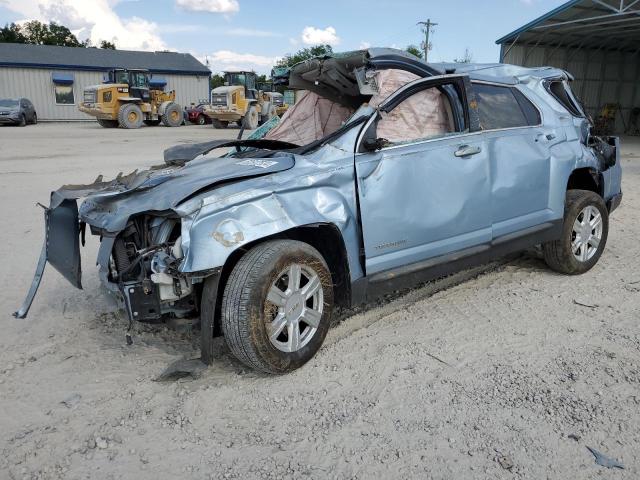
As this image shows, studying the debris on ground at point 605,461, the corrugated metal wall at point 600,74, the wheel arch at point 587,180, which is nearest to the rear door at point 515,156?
the wheel arch at point 587,180

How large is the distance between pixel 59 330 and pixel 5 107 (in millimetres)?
28939

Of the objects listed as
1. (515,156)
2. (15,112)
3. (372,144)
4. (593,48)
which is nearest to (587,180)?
(515,156)

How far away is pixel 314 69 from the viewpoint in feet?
16.1

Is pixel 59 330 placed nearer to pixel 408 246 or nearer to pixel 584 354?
pixel 408 246

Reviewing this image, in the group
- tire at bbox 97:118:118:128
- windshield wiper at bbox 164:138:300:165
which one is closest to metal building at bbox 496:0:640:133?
windshield wiper at bbox 164:138:300:165

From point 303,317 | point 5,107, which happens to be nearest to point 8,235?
point 303,317

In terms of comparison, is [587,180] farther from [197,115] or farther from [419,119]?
[197,115]

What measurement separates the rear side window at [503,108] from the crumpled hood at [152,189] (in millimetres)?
1783

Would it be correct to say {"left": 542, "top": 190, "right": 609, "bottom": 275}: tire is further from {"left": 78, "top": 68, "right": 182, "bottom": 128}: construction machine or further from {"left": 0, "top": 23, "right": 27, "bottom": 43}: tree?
{"left": 0, "top": 23, "right": 27, "bottom": 43}: tree

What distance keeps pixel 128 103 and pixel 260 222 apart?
26985 millimetres

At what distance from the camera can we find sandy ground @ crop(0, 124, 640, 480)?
2.74 meters

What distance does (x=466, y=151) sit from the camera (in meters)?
4.25

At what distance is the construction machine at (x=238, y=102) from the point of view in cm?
2808

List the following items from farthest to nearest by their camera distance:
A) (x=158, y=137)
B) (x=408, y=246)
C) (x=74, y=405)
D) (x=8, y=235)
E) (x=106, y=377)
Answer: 1. (x=158, y=137)
2. (x=8, y=235)
3. (x=408, y=246)
4. (x=106, y=377)
5. (x=74, y=405)
